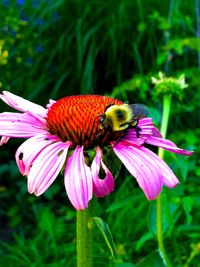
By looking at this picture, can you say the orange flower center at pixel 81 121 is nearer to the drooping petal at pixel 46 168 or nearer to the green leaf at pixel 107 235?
the drooping petal at pixel 46 168

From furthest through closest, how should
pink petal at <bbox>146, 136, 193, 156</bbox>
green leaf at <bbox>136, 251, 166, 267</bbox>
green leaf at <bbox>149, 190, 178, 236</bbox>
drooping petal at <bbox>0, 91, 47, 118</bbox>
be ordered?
1. green leaf at <bbox>149, 190, 178, 236</bbox>
2. green leaf at <bbox>136, 251, 166, 267</bbox>
3. drooping petal at <bbox>0, 91, 47, 118</bbox>
4. pink petal at <bbox>146, 136, 193, 156</bbox>

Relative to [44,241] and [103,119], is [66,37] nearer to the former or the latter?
[44,241]

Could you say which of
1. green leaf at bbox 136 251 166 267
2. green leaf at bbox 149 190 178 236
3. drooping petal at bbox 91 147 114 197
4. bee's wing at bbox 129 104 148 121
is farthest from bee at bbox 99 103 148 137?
green leaf at bbox 149 190 178 236

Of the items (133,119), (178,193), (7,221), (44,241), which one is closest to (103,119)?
(133,119)

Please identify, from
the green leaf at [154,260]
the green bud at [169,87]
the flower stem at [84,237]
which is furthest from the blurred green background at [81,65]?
the flower stem at [84,237]

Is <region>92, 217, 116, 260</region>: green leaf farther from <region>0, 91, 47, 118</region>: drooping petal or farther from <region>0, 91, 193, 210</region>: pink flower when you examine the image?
<region>0, 91, 47, 118</region>: drooping petal
